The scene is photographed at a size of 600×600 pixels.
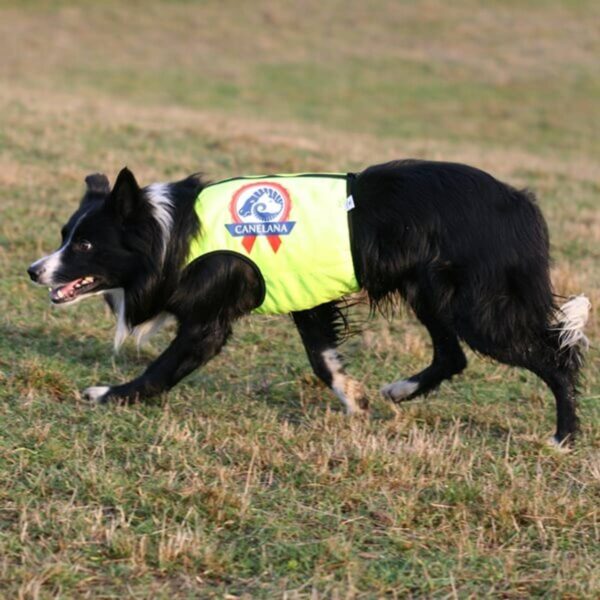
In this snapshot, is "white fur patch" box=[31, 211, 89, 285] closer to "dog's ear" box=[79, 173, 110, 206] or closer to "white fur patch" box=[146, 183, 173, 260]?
"dog's ear" box=[79, 173, 110, 206]

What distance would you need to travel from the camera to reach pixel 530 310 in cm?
545

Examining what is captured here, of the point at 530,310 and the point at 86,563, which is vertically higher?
the point at 530,310

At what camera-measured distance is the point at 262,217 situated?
5598 mm

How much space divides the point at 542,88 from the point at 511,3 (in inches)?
415

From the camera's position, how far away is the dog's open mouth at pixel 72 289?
569 cm

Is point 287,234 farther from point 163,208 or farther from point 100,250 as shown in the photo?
point 100,250

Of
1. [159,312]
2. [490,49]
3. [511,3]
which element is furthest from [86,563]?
[511,3]

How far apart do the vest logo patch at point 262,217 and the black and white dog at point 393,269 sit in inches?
6.7

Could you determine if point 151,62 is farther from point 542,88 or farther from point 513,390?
point 513,390

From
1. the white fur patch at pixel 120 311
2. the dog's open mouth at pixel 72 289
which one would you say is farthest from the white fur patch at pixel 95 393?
the dog's open mouth at pixel 72 289

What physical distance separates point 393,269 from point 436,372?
87 centimetres

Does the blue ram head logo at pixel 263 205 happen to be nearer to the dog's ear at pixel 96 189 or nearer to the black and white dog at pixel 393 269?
the black and white dog at pixel 393 269

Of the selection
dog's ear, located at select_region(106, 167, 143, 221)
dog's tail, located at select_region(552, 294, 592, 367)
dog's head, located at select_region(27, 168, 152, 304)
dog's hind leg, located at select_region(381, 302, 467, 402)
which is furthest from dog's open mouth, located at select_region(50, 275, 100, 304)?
dog's tail, located at select_region(552, 294, 592, 367)

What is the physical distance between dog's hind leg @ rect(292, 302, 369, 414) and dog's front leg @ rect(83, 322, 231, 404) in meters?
0.57
